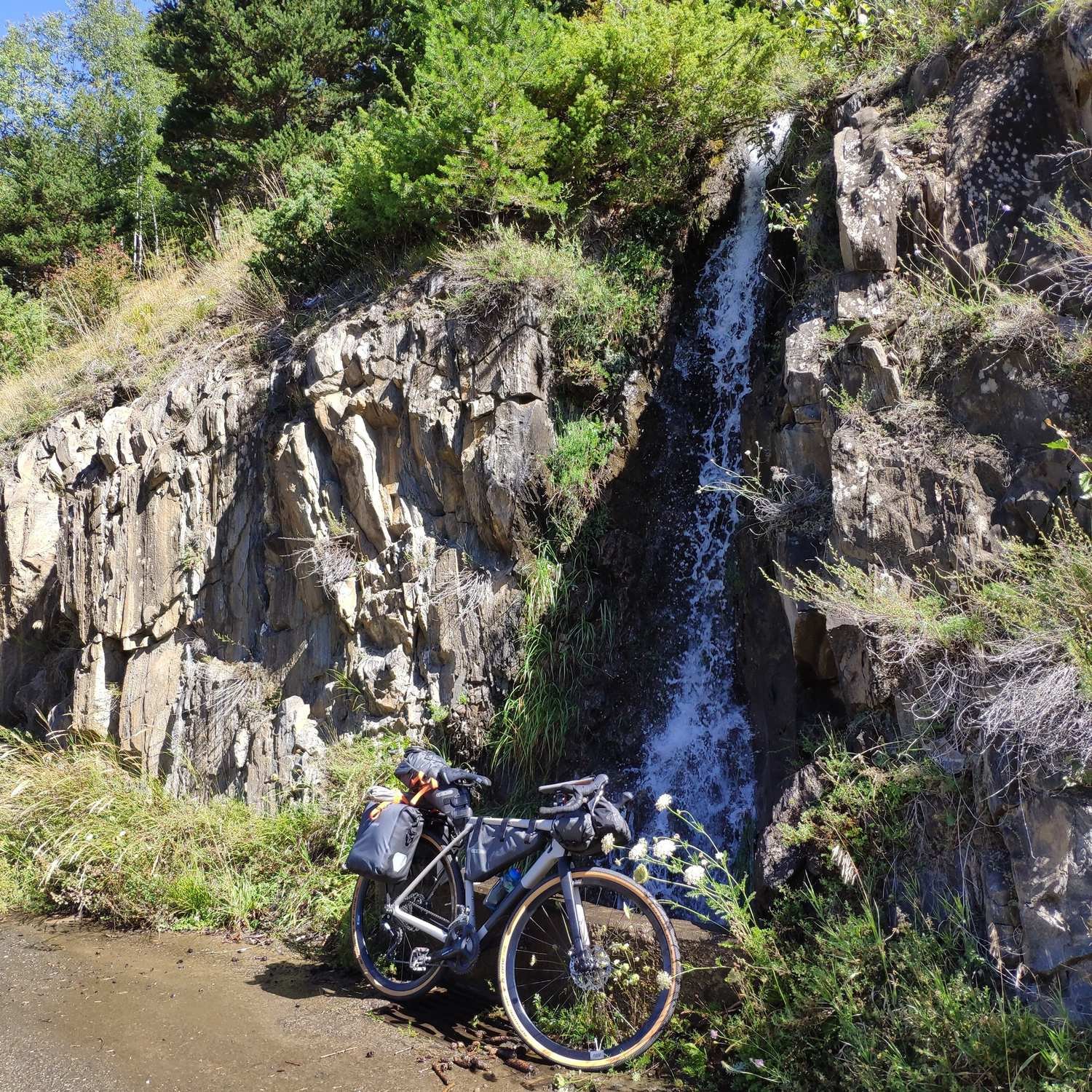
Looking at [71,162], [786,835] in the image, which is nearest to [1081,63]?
[786,835]

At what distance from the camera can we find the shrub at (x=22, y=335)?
14.8m

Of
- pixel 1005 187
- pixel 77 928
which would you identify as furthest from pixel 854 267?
pixel 77 928

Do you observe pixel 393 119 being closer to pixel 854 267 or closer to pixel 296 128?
pixel 854 267

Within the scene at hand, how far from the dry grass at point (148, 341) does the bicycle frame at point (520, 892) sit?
272 inches

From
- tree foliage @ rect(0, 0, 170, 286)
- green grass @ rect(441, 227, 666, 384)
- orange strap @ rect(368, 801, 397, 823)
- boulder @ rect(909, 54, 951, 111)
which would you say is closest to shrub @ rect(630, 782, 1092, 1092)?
orange strap @ rect(368, 801, 397, 823)

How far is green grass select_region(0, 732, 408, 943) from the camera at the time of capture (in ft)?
21.1

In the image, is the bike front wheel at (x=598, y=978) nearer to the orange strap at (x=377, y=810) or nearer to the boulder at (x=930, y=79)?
the orange strap at (x=377, y=810)

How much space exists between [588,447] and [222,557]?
3.88 m

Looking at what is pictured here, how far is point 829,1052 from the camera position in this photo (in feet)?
12.4

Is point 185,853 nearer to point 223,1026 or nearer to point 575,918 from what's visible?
point 223,1026

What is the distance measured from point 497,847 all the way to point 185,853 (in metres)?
3.23

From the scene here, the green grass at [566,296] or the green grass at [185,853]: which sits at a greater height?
the green grass at [566,296]

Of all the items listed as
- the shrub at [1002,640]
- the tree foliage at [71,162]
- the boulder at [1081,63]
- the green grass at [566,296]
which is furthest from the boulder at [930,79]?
the tree foliage at [71,162]

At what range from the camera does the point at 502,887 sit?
4.82 metres
